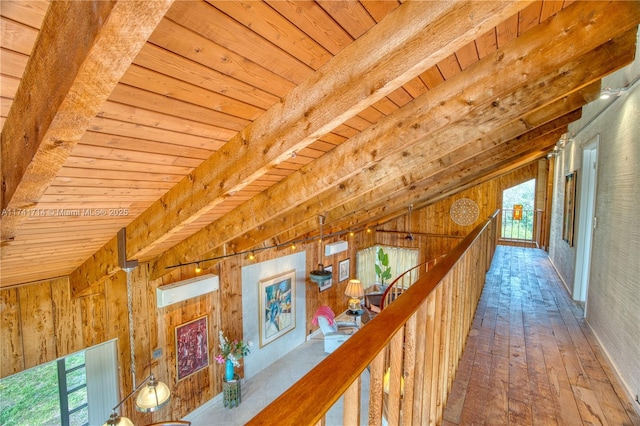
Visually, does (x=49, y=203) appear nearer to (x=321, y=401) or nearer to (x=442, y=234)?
(x=321, y=401)

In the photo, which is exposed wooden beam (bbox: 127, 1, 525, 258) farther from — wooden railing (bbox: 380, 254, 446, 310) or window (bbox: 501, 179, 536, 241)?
window (bbox: 501, 179, 536, 241)

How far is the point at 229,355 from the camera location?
5484 mm

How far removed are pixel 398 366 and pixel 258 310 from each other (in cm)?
564

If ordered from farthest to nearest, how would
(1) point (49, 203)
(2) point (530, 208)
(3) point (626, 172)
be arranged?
(2) point (530, 208) < (3) point (626, 172) < (1) point (49, 203)

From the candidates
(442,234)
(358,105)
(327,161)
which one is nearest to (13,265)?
(327,161)

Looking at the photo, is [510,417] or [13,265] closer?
[510,417]

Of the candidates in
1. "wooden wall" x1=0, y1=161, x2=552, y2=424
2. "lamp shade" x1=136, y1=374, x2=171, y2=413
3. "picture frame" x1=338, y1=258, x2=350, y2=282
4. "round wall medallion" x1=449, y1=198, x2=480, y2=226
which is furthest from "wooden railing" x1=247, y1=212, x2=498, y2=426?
"round wall medallion" x1=449, y1=198, x2=480, y2=226

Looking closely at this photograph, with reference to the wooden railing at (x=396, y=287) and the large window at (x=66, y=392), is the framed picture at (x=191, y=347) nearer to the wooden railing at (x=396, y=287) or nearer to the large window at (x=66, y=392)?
the large window at (x=66, y=392)

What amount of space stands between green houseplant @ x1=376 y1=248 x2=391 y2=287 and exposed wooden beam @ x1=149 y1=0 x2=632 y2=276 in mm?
6598

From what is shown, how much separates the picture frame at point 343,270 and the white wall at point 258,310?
5.66 ft

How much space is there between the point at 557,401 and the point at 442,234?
8.35 m

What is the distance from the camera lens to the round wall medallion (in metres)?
9.62

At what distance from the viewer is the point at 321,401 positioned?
658 mm

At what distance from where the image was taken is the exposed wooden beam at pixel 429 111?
1.96 meters
